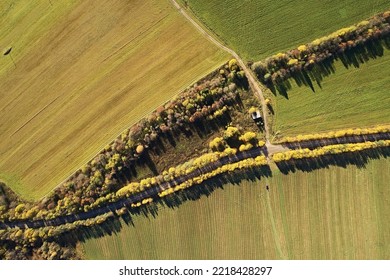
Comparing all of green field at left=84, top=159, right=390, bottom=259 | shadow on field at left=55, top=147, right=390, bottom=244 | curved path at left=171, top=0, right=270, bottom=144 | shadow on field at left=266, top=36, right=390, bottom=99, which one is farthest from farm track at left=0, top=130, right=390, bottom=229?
shadow on field at left=266, top=36, right=390, bottom=99

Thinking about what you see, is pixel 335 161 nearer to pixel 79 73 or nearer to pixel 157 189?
pixel 157 189

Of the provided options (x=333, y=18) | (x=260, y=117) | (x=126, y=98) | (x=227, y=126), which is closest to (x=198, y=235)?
(x=227, y=126)

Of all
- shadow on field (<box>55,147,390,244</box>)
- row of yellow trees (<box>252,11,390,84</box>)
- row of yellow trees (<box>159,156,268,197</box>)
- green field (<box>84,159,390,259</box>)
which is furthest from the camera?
row of yellow trees (<box>159,156,268,197</box>)

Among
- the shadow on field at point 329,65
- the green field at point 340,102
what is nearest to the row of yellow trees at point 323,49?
the shadow on field at point 329,65

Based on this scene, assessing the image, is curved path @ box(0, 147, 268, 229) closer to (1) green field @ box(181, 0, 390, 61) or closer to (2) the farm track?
(2) the farm track

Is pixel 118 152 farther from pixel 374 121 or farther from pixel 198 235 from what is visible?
pixel 374 121

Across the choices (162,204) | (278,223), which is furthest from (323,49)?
(162,204)
